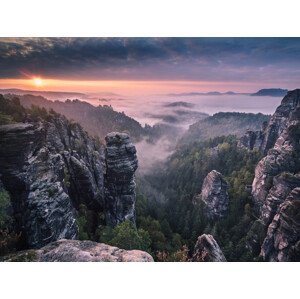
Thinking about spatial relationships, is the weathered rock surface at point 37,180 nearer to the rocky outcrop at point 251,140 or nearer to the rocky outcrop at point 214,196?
the rocky outcrop at point 214,196

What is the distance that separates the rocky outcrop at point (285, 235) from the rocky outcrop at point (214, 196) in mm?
3944

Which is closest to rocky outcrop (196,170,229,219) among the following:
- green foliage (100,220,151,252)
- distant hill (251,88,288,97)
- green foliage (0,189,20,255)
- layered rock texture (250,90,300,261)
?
layered rock texture (250,90,300,261)

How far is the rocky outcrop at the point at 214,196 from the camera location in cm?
1698

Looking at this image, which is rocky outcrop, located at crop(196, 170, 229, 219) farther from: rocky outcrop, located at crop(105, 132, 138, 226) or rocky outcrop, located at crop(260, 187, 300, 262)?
rocky outcrop, located at crop(105, 132, 138, 226)

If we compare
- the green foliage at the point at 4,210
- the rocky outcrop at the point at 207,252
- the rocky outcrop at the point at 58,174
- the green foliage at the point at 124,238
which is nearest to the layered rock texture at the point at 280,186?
the rocky outcrop at the point at 207,252

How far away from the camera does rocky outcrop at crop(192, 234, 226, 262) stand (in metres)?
11.8

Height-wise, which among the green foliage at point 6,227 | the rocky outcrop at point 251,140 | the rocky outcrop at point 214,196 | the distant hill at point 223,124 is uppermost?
the distant hill at point 223,124

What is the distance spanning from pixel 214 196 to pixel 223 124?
14.3 ft

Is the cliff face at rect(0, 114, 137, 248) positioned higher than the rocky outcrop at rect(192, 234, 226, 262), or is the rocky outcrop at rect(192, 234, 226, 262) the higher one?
the cliff face at rect(0, 114, 137, 248)

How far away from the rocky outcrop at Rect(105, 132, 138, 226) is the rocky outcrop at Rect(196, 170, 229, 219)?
4247mm

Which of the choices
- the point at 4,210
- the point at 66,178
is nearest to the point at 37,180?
the point at 4,210
